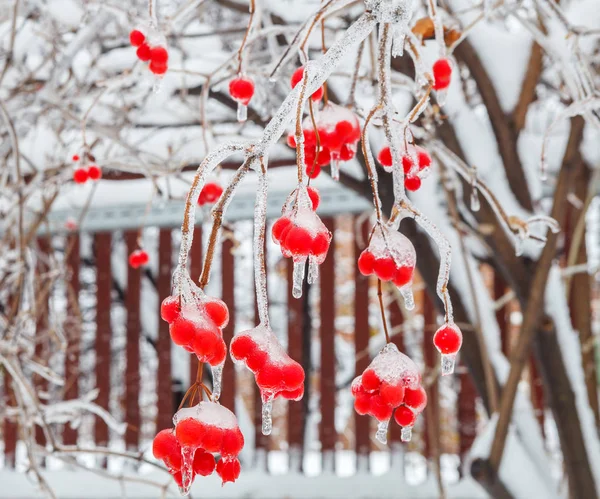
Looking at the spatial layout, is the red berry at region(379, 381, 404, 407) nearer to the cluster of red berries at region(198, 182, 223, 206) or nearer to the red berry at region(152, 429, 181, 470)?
the red berry at region(152, 429, 181, 470)

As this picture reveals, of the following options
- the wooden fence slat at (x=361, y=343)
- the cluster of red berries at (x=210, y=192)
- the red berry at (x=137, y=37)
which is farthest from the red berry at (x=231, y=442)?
the wooden fence slat at (x=361, y=343)

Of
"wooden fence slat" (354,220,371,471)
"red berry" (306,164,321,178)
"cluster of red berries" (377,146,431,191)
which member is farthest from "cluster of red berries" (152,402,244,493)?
"wooden fence slat" (354,220,371,471)

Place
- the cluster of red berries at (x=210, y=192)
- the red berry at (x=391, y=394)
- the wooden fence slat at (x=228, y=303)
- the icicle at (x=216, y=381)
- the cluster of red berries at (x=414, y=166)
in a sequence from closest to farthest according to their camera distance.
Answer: the icicle at (x=216, y=381)
the red berry at (x=391, y=394)
the cluster of red berries at (x=414, y=166)
the cluster of red berries at (x=210, y=192)
the wooden fence slat at (x=228, y=303)

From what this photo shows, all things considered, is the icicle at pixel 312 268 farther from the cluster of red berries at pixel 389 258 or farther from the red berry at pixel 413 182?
the red berry at pixel 413 182

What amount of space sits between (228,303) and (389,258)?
2.76 m

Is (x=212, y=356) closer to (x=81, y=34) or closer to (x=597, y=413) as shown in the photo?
(x=81, y=34)

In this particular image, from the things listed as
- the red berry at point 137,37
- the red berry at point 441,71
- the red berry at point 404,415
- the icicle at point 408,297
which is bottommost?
the red berry at point 404,415

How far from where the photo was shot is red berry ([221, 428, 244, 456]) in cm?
52

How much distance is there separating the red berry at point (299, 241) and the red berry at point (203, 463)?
18cm

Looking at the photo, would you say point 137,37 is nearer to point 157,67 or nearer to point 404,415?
point 157,67

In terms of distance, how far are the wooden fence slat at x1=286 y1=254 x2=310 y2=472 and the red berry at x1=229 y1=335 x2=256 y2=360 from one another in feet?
8.66

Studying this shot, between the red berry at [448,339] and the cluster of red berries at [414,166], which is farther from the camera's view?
the cluster of red berries at [414,166]

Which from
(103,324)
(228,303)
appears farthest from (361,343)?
(103,324)

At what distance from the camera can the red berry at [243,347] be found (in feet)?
1.73
